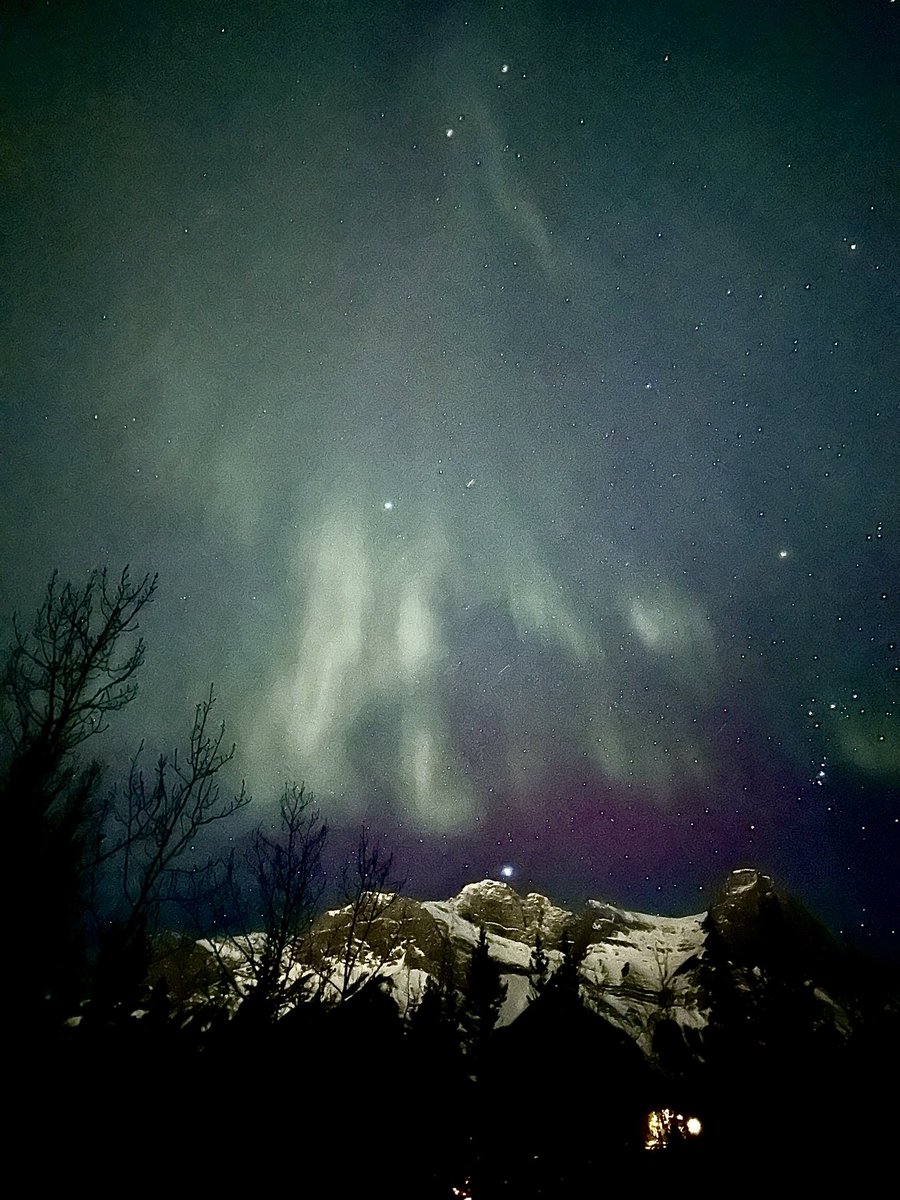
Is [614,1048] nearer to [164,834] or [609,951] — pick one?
[164,834]

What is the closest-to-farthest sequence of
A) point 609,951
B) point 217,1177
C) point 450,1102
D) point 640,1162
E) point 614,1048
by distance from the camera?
point 217,1177
point 450,1102
point 640,1162
point 614,1048
point 609,951

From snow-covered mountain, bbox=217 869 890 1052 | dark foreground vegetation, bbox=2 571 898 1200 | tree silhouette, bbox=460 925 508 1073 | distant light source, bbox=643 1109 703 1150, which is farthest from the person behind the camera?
tree silhouette, bbox=460 925 508 1073

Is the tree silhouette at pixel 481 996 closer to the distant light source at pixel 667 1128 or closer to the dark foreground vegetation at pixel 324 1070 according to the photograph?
the dark foreground vegetation at pixel 324 1070

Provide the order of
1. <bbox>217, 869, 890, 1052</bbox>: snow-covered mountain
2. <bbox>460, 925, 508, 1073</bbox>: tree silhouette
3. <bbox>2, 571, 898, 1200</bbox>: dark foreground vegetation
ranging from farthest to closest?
<bbox>460, 925, 508, 1073</bbox>: tree silhouette, <bbox>217, 869, 890, 1052</bbox>: snow-covered mountain, <bbox>2, 571, 898, 1200</bbox>: dark foreground vegetation

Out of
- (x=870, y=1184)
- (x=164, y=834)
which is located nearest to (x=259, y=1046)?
(x=164, y=834)

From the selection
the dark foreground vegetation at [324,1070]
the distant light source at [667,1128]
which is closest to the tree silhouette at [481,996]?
the dark foreground vegetation at [324,1070]

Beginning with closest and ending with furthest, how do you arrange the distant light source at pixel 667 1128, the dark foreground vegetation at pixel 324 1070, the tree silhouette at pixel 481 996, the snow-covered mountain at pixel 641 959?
the dark foreground vegetation at pixel 324 1070, the distant light source at pixel 667 1128, the snow-covered mountain at pixel 641 959, the tree silhouette at pixel 481 996

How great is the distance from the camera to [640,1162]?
16.5 m

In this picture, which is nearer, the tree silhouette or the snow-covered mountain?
the snow-covered mountain

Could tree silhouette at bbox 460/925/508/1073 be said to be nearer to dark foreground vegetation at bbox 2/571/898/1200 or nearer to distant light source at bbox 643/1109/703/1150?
dark foreground vegetation at bbox 2/571/898/1200

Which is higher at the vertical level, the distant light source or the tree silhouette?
the tree silhouette

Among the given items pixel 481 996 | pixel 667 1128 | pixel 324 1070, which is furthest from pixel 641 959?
pixel 324 1070

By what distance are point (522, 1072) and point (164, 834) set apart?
15934 millimetres

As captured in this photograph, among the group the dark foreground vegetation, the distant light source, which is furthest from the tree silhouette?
the distant light source
